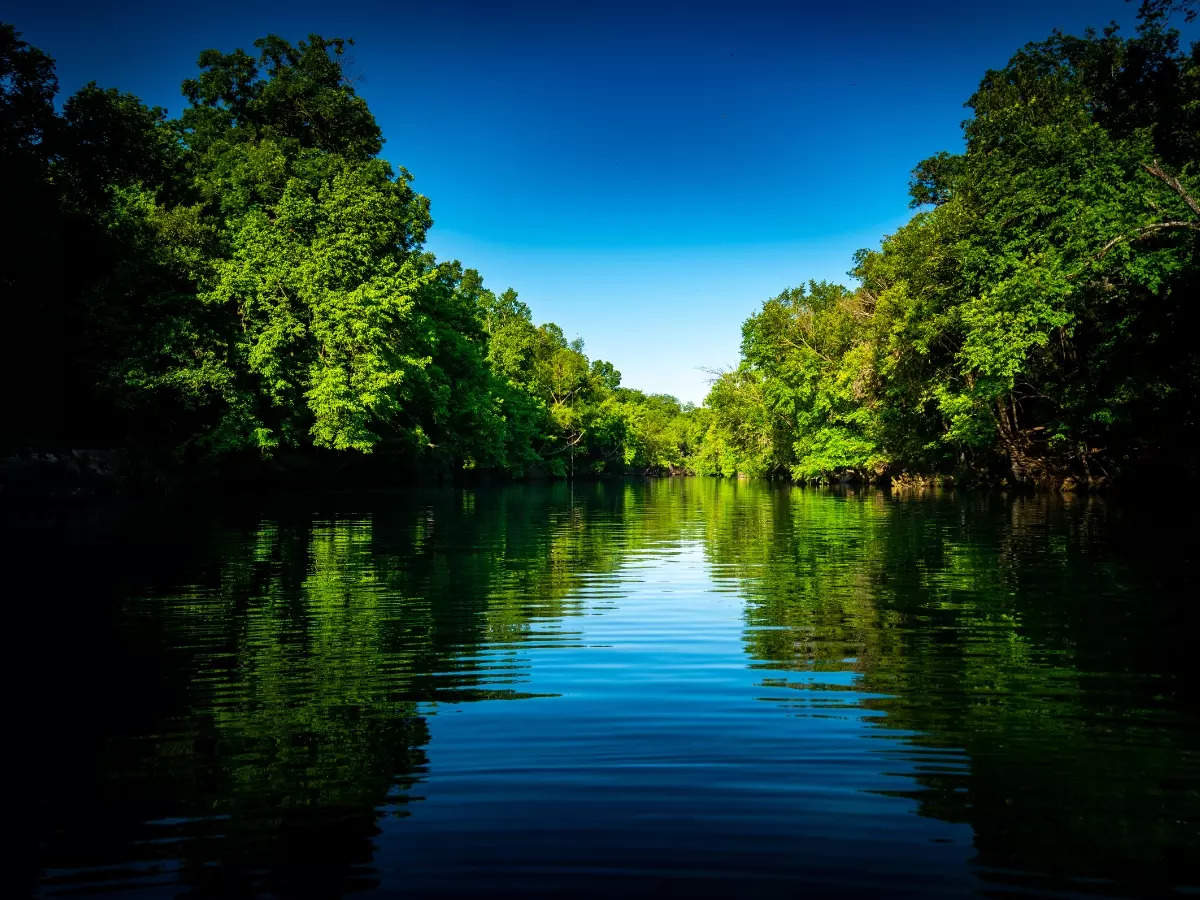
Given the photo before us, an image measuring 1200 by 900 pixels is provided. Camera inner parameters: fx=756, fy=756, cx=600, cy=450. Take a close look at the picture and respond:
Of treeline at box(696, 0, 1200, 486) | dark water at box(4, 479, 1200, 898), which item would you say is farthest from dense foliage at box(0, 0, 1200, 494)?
dark water at box(4, 479, 1200, 898)

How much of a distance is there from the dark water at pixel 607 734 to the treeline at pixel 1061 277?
16.8 m

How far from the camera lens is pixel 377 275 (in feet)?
126

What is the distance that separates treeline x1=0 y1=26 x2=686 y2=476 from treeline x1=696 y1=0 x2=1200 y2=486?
25.4 meters

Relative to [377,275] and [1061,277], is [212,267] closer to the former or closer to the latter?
[377,275]

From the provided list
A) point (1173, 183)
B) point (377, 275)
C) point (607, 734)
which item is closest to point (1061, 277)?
point (1173, 183)

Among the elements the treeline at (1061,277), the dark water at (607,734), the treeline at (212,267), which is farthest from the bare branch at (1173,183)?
the treeline at (212,267)

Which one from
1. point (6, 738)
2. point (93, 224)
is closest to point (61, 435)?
point (93, 224)

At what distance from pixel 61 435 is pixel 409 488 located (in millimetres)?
23493

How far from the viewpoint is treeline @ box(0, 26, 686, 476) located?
31.7 meters

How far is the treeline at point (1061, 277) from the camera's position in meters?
25.4

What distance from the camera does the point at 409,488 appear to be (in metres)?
54.7

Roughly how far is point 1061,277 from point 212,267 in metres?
35.3

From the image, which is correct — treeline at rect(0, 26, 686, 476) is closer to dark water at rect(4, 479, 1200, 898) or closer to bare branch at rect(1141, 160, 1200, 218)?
dark water at rect(4, 479, 1200, 898)

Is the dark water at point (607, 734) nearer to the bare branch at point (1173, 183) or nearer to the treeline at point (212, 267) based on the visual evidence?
the bare branch at point (1173, 183)
